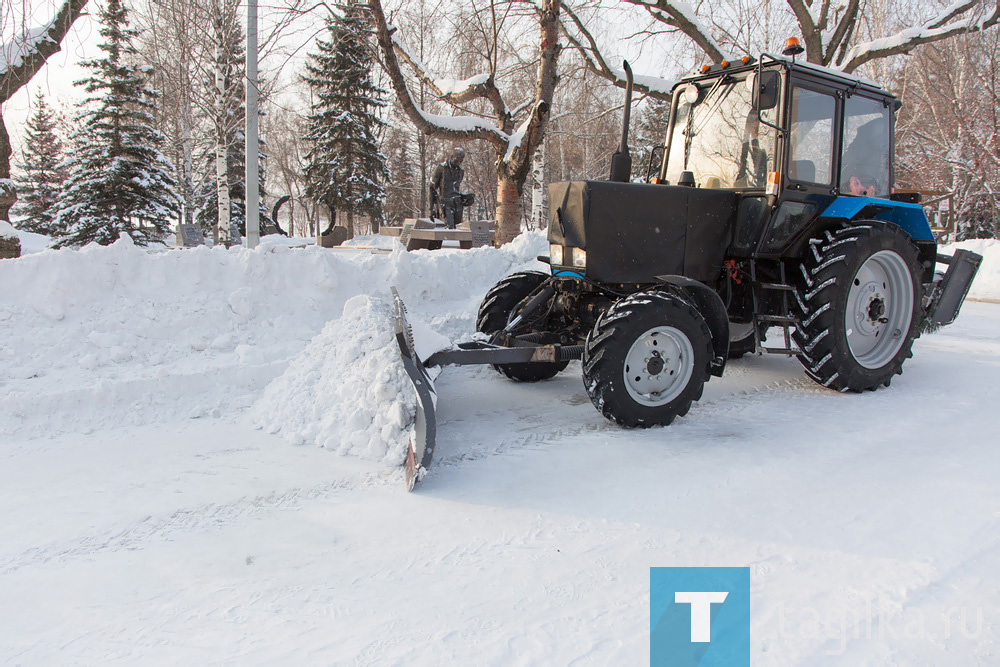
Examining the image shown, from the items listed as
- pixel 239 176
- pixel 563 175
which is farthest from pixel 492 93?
pixel 563 175

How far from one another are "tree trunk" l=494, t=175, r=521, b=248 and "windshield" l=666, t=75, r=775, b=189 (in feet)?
21.9

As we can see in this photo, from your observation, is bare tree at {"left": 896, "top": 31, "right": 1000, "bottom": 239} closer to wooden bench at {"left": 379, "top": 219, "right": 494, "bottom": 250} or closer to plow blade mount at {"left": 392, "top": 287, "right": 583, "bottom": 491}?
wooden bench at {"left": 379, "top": 219, "right": 494, "bottom": 250}

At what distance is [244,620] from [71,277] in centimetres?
500

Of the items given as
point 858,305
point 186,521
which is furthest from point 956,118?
point 186,521

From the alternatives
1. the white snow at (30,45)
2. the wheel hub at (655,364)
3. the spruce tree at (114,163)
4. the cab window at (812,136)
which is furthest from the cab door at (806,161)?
the spruce tree at (114,163)

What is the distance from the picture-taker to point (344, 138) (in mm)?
33188

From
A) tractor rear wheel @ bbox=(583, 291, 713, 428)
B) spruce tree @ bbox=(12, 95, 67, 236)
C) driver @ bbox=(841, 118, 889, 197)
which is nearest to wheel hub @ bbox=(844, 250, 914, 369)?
driver @ bbox=(841, 118, 889, 197)

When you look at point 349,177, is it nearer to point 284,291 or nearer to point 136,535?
point 284,291

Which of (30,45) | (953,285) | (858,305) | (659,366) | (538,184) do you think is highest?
(30,45)

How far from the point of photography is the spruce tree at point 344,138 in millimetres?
32750

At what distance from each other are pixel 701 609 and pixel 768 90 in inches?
145

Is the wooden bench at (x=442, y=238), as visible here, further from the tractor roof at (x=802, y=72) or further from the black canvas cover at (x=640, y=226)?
the black canvas cover at (x=640, y=226)

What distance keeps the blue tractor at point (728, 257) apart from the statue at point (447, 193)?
13.4 meters

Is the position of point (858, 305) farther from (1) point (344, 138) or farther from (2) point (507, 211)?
(1) point (344, 138)
